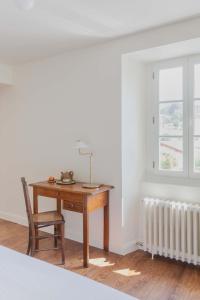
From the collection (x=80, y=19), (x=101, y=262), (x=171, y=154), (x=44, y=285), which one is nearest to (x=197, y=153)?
(x=171, y=154)

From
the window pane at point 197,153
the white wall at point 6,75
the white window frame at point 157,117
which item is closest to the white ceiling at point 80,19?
the white window frame at point 157,117

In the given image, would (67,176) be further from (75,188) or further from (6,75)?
(6,75)

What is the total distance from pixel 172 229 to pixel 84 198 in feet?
3.28

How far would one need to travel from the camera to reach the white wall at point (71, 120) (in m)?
3.03

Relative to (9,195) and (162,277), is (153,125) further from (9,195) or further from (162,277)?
(9,195)

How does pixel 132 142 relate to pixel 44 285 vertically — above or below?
above

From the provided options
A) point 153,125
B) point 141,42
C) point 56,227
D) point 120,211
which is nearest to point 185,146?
point 153,125

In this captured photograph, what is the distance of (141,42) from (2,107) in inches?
103

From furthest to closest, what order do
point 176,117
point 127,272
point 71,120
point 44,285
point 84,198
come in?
point 71,120, point 176,117, point 84,198, point 127,272, point 44,285

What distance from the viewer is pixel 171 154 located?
3137mm

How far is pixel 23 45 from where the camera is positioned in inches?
126

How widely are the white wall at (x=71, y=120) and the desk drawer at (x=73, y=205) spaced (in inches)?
16.4

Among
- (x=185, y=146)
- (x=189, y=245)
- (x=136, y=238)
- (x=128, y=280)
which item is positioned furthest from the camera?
(x=136, y=238)

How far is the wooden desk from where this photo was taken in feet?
9.07
